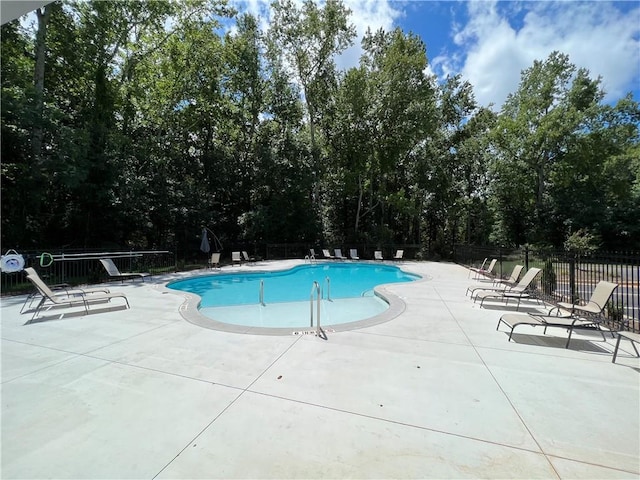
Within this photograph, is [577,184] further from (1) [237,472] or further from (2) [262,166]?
(1) [237,472]

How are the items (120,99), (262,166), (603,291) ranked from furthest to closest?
(262,166) → (120,99) → (603,291)

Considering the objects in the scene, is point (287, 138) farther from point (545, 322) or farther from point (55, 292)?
point (545, 322)

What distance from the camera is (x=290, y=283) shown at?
12039mm

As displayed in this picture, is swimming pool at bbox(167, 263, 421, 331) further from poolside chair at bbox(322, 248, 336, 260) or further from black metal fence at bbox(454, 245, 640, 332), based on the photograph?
black metal fence at bbox(454, 245, 640, 332)

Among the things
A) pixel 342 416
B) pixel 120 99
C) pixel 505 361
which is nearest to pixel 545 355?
pixel 505 361

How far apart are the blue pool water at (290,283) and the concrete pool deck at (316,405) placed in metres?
3.67

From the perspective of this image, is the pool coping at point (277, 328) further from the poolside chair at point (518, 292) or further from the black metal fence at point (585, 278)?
the black metal fence at point (585, 278)

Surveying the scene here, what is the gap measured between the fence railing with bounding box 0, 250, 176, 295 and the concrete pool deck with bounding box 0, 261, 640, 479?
5386 millimetres

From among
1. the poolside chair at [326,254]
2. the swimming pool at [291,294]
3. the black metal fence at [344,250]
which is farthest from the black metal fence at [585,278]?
the poolside chair at [326,254]

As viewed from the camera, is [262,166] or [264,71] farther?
[264,71]

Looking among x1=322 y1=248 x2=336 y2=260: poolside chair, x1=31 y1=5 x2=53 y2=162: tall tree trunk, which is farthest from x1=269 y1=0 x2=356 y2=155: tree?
x1=31 y1=5 x2=53 y2=162: tall tree trunk

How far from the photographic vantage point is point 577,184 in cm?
2230

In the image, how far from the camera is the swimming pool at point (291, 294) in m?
6.67

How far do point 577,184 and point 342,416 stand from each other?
91.8 feet
